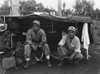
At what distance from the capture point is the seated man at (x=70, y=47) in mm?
5027

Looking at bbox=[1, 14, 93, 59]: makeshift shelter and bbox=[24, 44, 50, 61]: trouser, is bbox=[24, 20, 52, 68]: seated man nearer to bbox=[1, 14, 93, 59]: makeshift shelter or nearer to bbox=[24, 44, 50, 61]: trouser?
bbox=[24, 44, 50, 61]: trouser

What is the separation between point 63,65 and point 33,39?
4.38 ft

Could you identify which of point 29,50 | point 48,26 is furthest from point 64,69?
point 48,26

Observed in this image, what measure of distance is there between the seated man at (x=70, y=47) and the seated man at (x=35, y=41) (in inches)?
17.6

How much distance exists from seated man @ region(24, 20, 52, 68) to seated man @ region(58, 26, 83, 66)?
17.6 inches

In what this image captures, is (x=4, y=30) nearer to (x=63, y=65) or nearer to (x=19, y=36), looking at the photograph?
(x=19, y=36)

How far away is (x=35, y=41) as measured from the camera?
18.3 ft

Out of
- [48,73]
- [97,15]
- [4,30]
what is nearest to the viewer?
[48,73]

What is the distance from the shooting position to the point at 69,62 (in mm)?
5566

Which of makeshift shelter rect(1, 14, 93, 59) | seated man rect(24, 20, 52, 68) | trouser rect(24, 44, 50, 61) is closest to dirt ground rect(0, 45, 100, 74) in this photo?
seated man rect(24, 20, 52, 68)

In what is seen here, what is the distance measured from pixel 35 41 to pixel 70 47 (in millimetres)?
1220

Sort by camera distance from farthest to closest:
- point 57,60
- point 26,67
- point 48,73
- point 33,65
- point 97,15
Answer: point 97,15 → point 57,60 → point 33,65 → point 26,67 → point 48,73

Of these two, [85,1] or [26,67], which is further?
[85,1]

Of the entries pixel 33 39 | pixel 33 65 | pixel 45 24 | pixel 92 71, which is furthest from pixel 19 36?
pixel 92 71
